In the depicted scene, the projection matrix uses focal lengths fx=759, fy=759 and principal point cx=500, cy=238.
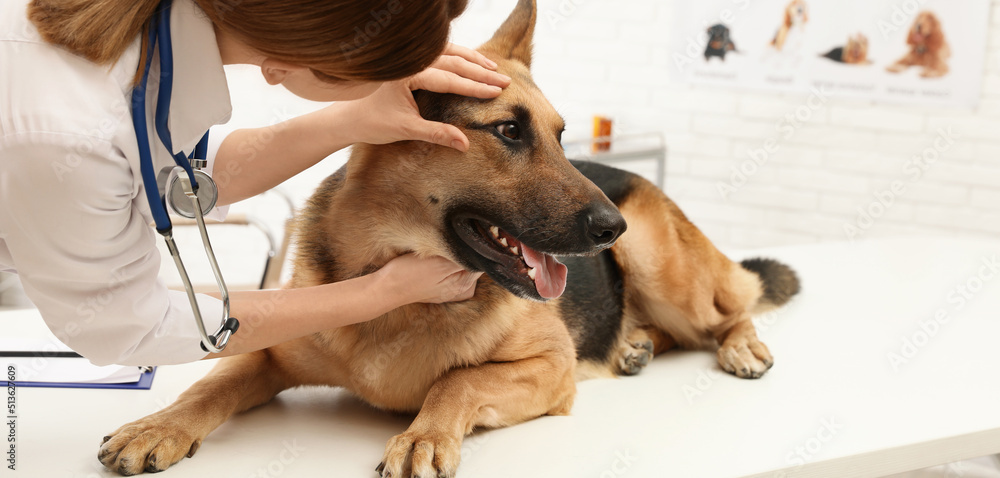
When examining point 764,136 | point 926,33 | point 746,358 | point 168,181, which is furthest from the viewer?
point 764,136

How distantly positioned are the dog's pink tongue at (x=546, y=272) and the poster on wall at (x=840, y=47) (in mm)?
2910

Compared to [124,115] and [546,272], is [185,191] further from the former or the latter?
[546,272]

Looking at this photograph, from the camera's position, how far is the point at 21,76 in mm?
913

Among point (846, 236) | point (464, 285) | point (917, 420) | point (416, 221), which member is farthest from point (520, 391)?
point (846, 236)

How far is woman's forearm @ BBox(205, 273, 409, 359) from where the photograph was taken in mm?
1197

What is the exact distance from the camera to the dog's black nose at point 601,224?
4.17ft

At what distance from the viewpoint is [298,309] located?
121 cm

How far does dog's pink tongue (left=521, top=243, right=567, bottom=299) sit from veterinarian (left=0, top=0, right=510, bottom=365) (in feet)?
1.30

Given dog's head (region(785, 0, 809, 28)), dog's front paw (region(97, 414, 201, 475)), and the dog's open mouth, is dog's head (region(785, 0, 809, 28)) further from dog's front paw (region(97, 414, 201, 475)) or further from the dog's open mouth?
dog's front paw (region(97, 414, 201, 475))

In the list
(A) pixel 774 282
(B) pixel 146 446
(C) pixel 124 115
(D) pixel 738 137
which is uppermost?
(C) pixel 124 115

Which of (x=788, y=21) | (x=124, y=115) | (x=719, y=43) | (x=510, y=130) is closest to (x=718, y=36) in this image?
(x=719, y=43)

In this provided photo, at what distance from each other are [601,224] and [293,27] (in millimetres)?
592

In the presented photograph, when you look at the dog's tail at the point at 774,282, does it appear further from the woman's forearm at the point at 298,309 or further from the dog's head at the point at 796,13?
the dog's head at the point at 796,13

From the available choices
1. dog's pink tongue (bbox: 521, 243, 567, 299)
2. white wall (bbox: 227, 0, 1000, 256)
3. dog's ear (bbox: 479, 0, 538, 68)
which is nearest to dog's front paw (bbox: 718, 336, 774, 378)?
dog's pink tongue (bbox: 521, 243, 567, 299)
